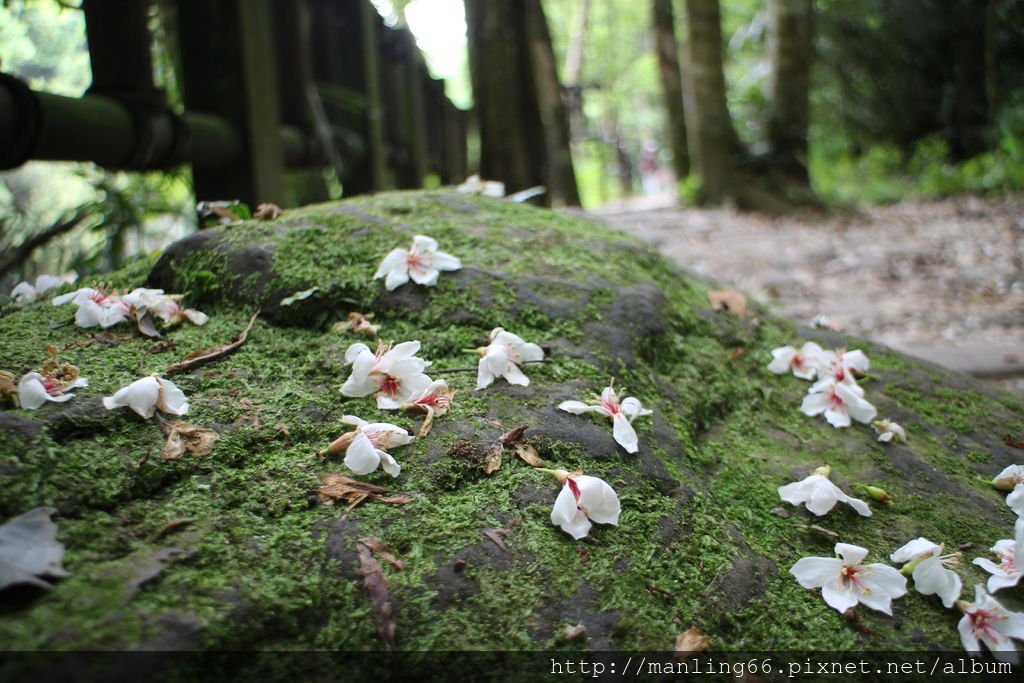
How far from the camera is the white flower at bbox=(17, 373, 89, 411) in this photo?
4.34 feet

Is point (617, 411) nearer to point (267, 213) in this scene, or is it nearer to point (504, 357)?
point (504, 357)

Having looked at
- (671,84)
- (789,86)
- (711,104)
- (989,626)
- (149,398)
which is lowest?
(989,626)

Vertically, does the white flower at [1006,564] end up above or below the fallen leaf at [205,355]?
below

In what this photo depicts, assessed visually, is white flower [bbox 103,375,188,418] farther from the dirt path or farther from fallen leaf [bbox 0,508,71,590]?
the dirt path

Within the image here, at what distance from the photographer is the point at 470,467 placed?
55.8 inches

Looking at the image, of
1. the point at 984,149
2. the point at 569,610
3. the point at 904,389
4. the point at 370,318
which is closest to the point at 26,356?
the point at 370,318

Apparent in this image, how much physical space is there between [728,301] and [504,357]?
1.11 m

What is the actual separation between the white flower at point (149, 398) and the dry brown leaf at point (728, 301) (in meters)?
1.67

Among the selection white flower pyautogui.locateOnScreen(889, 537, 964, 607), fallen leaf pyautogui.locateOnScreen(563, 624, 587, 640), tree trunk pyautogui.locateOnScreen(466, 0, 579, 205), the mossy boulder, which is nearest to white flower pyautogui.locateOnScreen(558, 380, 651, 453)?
the mossy boulder

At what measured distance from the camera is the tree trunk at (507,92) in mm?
4797

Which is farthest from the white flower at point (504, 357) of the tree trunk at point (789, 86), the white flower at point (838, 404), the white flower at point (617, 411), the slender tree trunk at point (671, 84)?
the slender tree trunk at point (671, 84)

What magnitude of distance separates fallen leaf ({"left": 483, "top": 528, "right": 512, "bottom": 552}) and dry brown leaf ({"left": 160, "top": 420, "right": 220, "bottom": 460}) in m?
0.55

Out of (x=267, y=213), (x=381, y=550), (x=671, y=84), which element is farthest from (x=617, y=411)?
(x=671, y=84)

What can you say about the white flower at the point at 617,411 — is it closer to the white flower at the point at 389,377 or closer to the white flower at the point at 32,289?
the white flower at the point at 389,377
